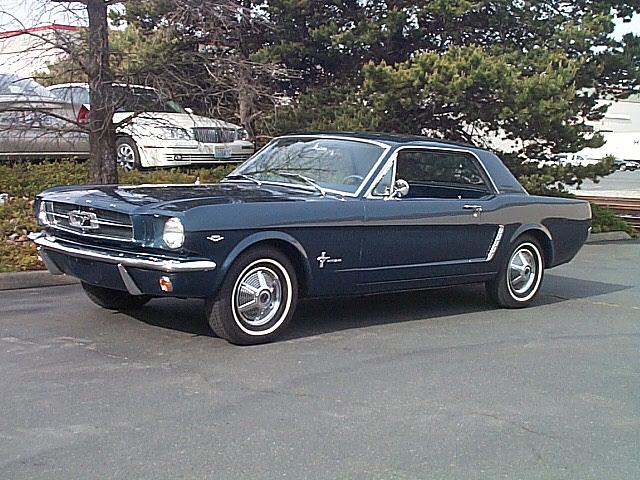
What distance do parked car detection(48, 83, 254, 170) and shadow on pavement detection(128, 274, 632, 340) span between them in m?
4.49

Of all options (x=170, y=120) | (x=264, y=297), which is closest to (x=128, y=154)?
(x=170, y=120)

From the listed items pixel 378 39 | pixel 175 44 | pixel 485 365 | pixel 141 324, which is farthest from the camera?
pixel 378 39

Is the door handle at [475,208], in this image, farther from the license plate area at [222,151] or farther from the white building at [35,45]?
the license plate area at [222,151]

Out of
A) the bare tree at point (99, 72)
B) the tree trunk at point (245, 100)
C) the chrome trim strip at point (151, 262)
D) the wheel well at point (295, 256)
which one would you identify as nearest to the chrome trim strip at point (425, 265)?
the wheel well at point (295, 256)

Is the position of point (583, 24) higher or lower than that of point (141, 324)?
higher

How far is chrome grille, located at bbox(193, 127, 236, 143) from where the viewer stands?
14.6 meters

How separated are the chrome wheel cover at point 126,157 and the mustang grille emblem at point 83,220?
7773 mm

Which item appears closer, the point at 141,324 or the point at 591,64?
the point at 141,324

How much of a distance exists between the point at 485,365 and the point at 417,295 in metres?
2.91

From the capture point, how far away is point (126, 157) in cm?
1456

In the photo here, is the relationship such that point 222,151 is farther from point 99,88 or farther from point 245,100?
point 99,88

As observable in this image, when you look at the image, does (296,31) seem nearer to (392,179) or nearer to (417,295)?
(417,295)

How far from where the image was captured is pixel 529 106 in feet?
49.8

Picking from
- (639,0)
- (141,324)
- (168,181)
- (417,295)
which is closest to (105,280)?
(141,324)
